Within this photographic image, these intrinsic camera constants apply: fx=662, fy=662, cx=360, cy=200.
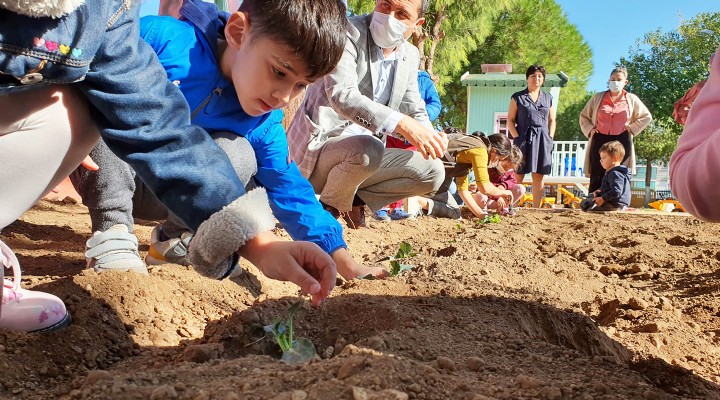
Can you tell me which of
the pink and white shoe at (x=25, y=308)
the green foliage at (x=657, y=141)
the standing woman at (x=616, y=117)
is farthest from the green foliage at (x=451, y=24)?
the pink and white shoe at (x=25, y=308)

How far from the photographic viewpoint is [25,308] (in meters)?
1.80

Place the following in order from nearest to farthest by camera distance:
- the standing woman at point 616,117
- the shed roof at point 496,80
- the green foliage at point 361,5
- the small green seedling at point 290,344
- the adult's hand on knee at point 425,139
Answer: the small green seedling at point 290,344 → the adult's hand on knee at point 425,139 → the standing woman at point 616,117 → the green foliage at point 361,5 → the shed roof at point 496,80

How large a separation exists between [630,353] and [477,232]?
2952mm

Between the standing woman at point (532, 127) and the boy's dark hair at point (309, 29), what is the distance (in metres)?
7.24

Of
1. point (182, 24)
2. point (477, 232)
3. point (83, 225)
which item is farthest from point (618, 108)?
point (182, 24)

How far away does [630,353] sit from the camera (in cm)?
229

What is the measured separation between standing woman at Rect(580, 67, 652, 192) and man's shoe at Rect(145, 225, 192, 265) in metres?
6.76

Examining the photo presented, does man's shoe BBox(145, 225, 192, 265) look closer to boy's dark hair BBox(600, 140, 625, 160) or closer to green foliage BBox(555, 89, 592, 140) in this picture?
boy's dark hair BBox(600, 140, 625, 160)

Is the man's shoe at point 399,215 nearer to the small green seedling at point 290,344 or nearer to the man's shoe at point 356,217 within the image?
the man's shoe at point 356,217

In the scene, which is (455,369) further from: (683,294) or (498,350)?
(683,294)

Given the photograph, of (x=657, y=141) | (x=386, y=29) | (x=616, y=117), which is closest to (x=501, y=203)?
(x=616, y=117)

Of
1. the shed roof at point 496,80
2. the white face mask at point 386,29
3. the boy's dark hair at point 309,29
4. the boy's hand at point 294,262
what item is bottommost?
the boy's hand at point 294,262

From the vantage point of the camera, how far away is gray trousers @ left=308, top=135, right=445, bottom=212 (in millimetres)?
4098

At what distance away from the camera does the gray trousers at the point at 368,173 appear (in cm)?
410
